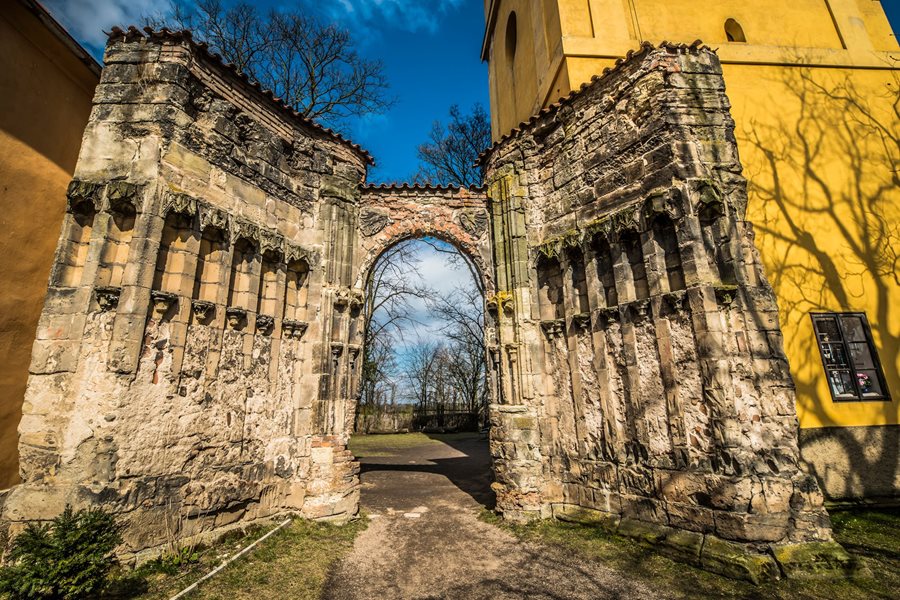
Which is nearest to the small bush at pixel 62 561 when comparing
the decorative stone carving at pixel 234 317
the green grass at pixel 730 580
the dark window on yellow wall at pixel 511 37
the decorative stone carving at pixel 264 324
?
the decorative stone carving at pixel 234 317

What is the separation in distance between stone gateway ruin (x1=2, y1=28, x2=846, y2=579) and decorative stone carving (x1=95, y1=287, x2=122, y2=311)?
0.04m

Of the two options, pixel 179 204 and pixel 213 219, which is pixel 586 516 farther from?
pixel 179 204

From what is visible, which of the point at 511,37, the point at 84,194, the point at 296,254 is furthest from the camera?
the point at 511,37

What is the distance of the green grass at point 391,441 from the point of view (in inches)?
591

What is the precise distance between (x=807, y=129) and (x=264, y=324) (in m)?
10.7

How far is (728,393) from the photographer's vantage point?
5086 millimetres

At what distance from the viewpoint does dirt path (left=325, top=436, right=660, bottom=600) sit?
446cm

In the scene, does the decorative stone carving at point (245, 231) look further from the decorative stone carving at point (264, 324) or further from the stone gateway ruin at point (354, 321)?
the decorative stone carving at point (264, 324)

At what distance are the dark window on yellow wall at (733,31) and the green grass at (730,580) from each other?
9.47 meters

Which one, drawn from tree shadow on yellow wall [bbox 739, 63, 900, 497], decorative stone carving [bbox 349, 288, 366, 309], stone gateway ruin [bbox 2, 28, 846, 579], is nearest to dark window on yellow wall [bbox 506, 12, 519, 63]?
stone gateway ruin [bbox 2, 28, 846, 579]

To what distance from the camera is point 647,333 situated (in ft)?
19.7

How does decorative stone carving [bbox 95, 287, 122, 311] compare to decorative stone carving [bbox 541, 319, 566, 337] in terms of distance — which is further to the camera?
decorative stone carving [bbox 541, 319, 566, 337]

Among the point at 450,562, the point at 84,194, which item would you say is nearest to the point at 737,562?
the point at 450,562

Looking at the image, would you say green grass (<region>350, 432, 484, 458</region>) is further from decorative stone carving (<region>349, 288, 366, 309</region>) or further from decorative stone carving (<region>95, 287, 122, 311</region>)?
decorative stone carving (<region>95, 287, 122, 311</region>)
